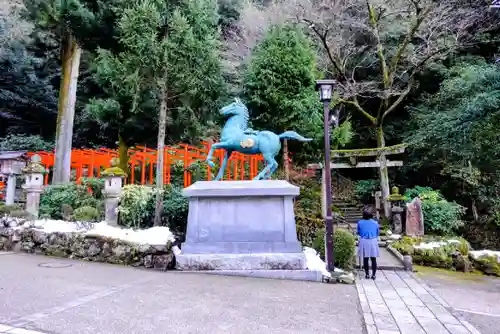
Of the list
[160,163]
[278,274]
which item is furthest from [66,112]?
[278,274]

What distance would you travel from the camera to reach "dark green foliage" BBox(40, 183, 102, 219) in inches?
404

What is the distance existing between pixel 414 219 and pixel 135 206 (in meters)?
10.3

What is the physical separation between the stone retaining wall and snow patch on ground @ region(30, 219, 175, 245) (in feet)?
0.29

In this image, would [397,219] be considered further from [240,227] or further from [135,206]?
[135,206]

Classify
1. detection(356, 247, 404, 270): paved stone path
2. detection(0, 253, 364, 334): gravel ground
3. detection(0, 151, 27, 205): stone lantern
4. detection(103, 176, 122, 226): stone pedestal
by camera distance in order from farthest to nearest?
1. detection(0, 151, 27, 205): stone lantern
2. detection(103, 176, 122, 226): stone pedestal
3. detection(356, 247, 404, 270): paved stone path
4. detection(0, 253, 364, 334): gravel ground

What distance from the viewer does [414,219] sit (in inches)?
520

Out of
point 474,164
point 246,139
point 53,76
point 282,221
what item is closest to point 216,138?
point 246,139

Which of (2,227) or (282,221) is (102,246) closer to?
(2,227)

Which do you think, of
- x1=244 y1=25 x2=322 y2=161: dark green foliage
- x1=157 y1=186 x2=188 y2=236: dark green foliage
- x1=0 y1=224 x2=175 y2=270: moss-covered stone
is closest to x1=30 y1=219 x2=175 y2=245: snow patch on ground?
x1=0 y1=224 x2=175 y2=270: moss-covered stone

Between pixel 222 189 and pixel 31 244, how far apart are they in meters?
5.07

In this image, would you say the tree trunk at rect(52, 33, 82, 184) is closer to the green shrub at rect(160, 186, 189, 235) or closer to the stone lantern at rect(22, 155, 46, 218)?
the stone lantern at rect(22, 155, 46, 218)

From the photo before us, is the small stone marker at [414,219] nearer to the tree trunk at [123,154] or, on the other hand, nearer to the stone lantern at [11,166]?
the tree trunk at [123,154]

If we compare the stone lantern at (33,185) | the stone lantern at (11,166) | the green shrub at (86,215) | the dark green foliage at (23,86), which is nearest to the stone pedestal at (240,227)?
the green shrub at (86,215)

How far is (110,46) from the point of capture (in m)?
11.4
